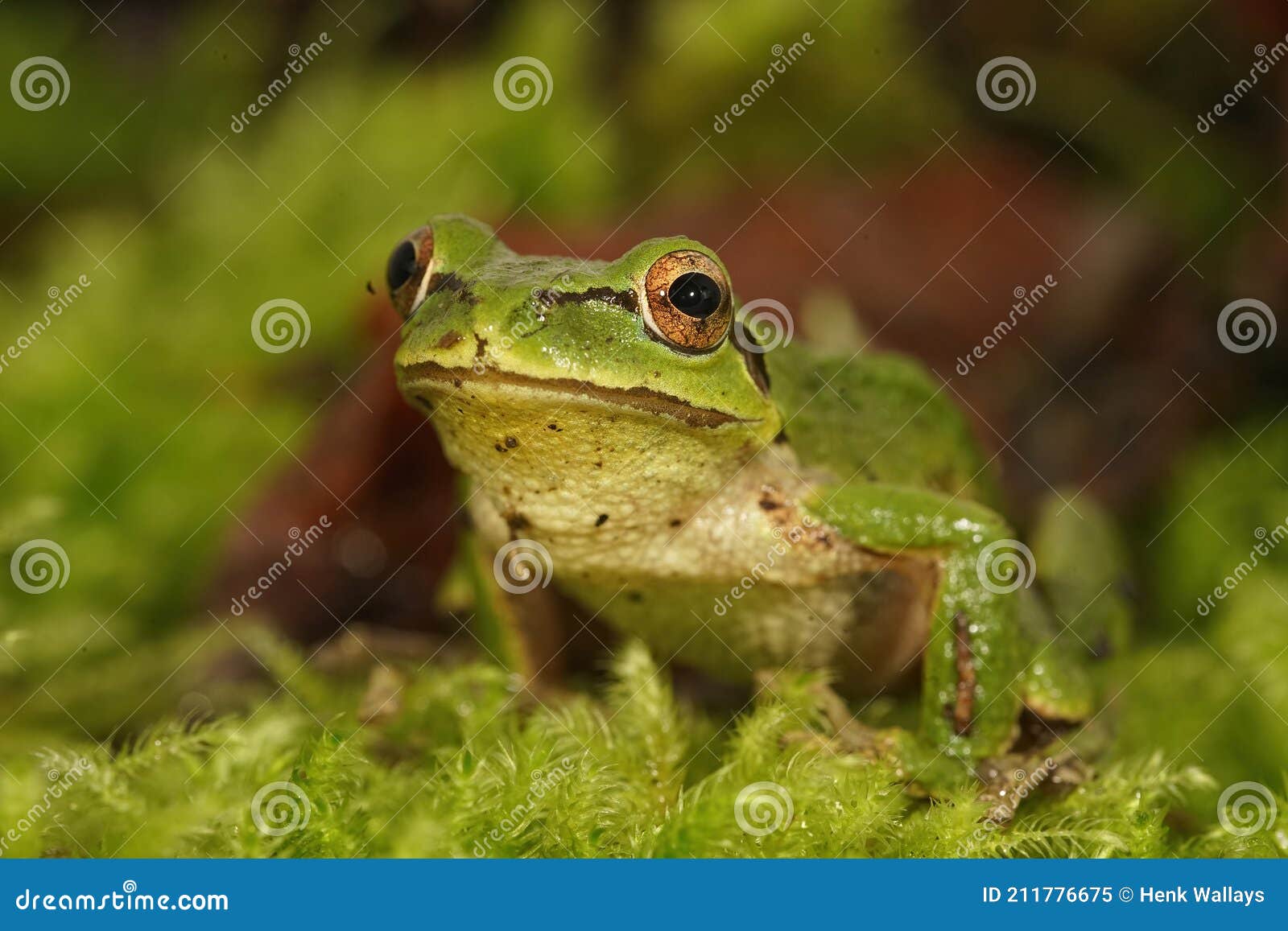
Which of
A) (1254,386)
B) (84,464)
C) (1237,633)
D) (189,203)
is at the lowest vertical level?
(84,464)

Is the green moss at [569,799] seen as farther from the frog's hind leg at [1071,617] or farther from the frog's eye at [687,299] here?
the frog's eye at [687,299]

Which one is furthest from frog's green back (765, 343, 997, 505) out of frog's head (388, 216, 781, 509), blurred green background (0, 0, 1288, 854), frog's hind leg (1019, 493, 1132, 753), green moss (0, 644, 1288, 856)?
blurred green background (0, 0, 1288, 854)

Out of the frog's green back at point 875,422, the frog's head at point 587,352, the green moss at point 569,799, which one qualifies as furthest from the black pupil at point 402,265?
the green moss at point 569,799

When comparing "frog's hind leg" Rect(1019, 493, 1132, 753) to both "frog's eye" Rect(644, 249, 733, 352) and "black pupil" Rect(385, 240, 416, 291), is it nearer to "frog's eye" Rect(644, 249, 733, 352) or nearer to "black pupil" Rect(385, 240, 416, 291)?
"frog's eye" Rect(644, 249, 733, 352)

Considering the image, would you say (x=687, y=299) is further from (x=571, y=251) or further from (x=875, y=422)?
(x=571, y=251)

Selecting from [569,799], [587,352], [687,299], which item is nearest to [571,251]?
[687,299]

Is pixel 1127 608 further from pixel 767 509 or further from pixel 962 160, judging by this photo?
pixel 962 160

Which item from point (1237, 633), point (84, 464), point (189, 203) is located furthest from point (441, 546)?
point (189, 203)
